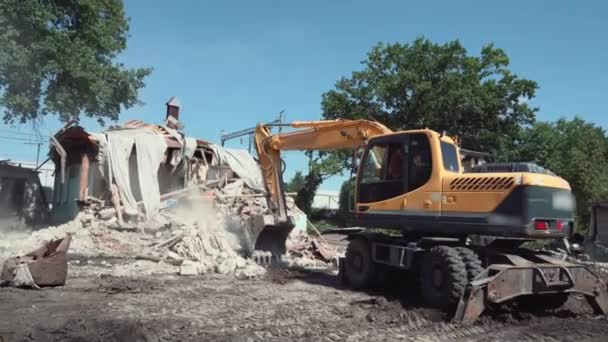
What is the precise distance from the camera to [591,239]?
72.6 feet

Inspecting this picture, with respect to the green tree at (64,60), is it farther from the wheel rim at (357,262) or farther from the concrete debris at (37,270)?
the wheel rim at (357,262)

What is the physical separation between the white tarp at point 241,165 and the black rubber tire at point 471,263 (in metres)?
12.3

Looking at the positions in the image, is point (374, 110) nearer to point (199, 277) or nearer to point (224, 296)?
point (199, 277)

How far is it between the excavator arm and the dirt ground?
126 inches

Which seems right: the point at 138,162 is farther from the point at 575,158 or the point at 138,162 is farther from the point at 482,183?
the point at 575,158

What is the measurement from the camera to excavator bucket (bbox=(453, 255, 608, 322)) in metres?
8.37

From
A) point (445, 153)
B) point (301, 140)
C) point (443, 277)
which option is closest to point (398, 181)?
point (445, 153)

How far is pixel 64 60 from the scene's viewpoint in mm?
19906

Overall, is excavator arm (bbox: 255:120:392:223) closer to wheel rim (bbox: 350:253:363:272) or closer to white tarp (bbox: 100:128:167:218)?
wheel rim (bbox: 350:253:363:272)

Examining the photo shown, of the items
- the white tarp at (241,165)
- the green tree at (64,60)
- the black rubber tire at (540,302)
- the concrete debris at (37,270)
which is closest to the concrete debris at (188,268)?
the concrete debris at (37,270)

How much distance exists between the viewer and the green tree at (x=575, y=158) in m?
29.4

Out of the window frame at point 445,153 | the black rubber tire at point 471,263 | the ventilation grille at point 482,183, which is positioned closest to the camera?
the black rubber tire at point 471,263

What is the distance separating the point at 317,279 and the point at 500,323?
508 cm

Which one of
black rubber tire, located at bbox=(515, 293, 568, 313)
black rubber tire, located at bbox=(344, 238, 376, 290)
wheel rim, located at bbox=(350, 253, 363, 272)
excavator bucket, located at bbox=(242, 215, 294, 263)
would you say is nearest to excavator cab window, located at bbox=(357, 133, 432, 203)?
black rubber tire, located at bbox=(344, 238, 376, 290)
